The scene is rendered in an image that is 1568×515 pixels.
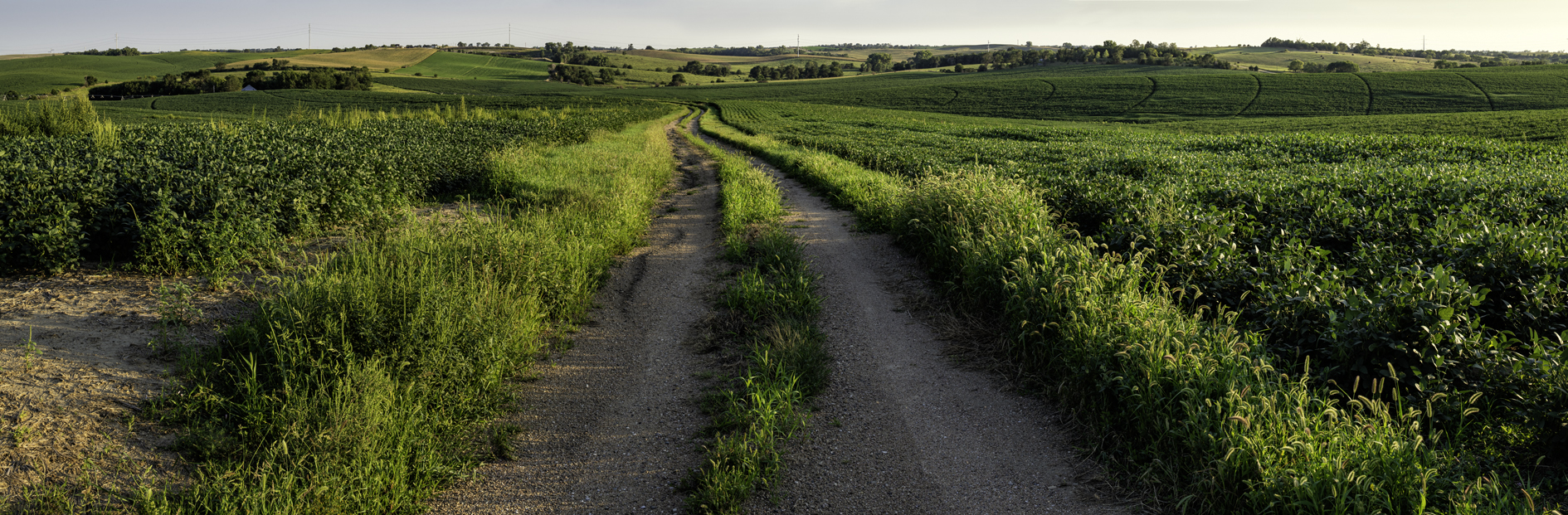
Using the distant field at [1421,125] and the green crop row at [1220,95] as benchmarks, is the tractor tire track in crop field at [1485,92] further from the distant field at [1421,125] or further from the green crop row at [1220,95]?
the distant field at [1421,125]

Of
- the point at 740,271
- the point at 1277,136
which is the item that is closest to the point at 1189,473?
the point at 740,271

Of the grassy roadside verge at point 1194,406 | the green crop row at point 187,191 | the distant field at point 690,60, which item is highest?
the distant field at point 690,60

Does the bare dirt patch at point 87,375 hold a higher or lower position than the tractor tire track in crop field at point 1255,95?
lower

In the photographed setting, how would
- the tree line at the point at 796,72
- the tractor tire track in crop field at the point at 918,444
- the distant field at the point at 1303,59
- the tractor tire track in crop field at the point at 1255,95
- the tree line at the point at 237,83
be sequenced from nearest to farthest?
the tractor tire track in crop field at the point at 918,444
the tractor tire track in crop field at the point at 1255,95
the tree line at the point at 237,83
the distant field at the point at 1303,59
the tree line at the point at 796,72

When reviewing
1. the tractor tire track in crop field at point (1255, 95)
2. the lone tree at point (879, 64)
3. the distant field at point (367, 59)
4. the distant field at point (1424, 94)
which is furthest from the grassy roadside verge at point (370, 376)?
the lone tree at point (879, 64)

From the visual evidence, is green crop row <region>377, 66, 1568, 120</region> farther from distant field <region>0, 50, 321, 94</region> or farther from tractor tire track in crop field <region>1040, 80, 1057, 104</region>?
distant field <region>0, 50, 321, 94</region>

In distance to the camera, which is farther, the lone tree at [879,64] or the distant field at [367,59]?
the lone tree at [879,64]

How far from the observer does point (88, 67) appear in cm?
8175

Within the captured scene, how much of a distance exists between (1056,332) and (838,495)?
2.56 m

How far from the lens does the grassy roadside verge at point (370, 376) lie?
12.1ft

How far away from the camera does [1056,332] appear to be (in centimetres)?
556

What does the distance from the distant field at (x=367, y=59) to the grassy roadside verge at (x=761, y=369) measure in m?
108

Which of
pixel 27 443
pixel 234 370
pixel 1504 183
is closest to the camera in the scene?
pixel 27 443

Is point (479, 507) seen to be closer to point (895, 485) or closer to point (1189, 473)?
point (895, 485)
